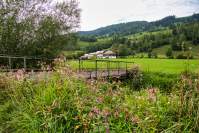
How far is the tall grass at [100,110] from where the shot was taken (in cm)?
598

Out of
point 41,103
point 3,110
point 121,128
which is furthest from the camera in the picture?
point 3,110

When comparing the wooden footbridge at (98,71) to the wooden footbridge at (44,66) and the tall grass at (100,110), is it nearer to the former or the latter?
the wooden footbridge at (44,66)

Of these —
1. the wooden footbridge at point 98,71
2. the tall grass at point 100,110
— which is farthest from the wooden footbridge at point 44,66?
the tall grass at point 100,110

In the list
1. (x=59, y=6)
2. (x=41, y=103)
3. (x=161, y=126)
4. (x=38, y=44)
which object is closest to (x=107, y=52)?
(x=41, y=103)

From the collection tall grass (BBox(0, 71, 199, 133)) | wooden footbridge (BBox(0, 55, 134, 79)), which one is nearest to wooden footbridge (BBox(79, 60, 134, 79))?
wooden footbridge (BBox(0, 55, 134, 79))

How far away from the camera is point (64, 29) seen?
37031 millimetres

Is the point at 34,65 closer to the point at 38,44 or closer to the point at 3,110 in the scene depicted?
the point at 38,44

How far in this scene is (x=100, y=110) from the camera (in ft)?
21.3

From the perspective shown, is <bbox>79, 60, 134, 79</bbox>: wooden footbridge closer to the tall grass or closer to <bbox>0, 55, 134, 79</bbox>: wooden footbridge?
<bbox>0, 55, 134, 79</bbox>: wooden footbridge

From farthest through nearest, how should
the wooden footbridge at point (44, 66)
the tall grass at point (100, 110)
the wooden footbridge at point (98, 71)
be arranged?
1. the wooden footbridge at point (98, 71)
2. the wooden footbridge at point (44, 66)
3. the tall grass at point (100, 110)

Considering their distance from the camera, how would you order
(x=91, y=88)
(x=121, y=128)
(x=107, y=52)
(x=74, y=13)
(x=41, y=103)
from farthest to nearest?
(x=74, y=13) → (x=107, y=52) → (x=91, y=88) → (x=41, y=103) → (x=121, y=128)

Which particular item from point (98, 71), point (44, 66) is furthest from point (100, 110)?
point (98, 71)

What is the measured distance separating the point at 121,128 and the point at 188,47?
5.46ft

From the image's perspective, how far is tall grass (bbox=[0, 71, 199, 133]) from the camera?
598 cm
